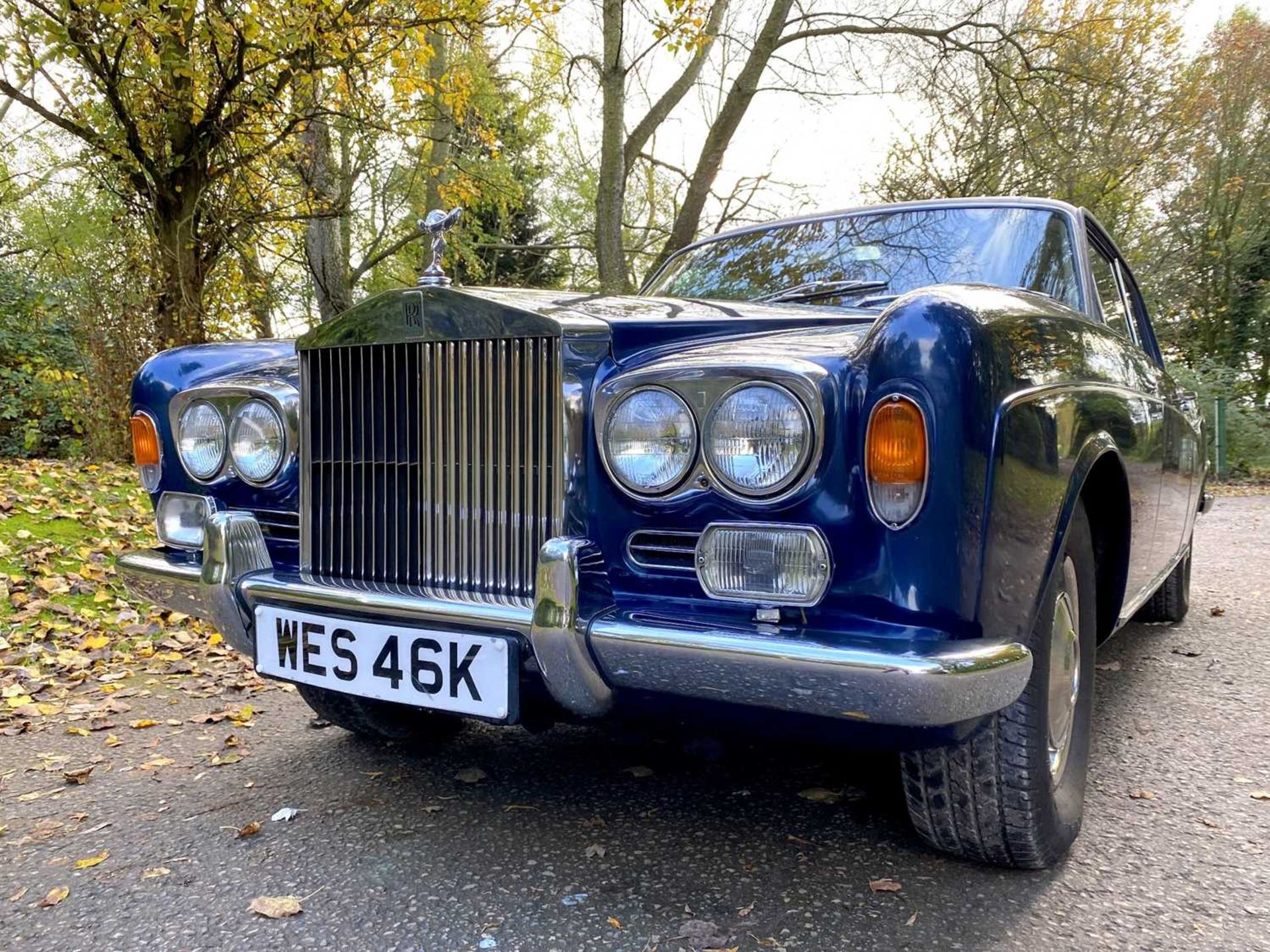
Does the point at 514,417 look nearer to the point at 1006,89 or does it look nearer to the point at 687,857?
the point at 687,857

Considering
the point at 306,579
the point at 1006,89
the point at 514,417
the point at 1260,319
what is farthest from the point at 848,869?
the point at 1260,319

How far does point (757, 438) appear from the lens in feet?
5.38

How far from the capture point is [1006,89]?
11.4 meters

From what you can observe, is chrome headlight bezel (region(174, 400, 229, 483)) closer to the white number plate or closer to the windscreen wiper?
the white number plate

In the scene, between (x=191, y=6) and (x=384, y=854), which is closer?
(x=384, y=854)

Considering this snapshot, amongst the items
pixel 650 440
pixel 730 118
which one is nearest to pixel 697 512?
pixel 650 440

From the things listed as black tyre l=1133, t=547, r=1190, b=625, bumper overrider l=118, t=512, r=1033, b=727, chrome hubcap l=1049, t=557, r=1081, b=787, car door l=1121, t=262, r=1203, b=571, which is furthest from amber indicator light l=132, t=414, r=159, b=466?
black tyre l=1133, t=547, r=1190, b=625

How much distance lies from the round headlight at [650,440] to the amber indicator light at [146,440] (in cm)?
148

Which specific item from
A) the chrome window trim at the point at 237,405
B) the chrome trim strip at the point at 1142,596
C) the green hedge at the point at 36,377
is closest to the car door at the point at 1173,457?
the chrome trim strip at the point at 1142,596

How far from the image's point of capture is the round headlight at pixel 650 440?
67.2 inches

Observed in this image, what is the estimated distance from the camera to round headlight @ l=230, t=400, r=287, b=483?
2311mm

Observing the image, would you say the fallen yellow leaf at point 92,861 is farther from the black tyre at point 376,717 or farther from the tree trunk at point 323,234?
the tree trunk at point 323,234

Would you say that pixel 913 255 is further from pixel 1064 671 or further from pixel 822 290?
pixel 1064 671

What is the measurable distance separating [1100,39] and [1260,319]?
17.5 ft
